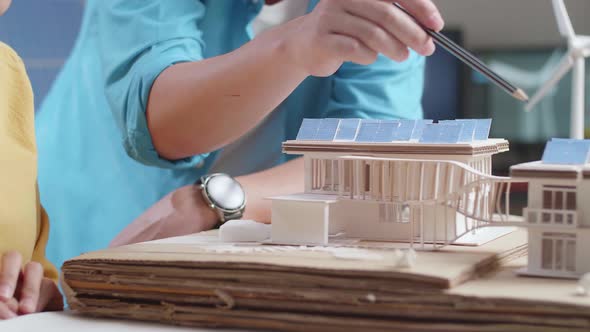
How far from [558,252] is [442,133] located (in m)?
0.15

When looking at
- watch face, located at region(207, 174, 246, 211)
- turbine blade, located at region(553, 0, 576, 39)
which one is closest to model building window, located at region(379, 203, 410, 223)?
watch face, located at region(207, 174, 246, 211)

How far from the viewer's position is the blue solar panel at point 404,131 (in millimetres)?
626

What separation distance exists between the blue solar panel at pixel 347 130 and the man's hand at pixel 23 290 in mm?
251

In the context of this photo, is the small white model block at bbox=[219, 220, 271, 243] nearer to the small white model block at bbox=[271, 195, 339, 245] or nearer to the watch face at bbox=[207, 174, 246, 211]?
the small white model block at bbox=[271, 195, 339, 245]

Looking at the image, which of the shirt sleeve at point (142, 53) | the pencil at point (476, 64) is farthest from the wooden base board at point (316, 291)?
the shirt sleeve at point (142, 53)

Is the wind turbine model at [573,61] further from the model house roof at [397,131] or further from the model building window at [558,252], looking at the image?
the model building window at [558,252]

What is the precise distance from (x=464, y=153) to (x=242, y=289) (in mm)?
200

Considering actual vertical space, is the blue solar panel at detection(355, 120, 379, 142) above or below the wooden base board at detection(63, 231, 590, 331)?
above

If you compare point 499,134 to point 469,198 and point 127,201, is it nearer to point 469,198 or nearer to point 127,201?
point 127,201

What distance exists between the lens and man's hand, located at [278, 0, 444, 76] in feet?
1.93

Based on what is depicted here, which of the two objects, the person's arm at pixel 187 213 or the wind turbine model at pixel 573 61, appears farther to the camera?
the wind turbine model at pixel 573 61

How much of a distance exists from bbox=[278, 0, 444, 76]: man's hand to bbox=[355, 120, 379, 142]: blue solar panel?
6cm

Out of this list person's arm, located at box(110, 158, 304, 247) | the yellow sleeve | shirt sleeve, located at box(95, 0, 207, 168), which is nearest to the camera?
the yellow sleeve

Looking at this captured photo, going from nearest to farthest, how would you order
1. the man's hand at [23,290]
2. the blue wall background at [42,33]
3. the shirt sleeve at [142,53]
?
1. the man's hand at [23,290]
2. the shirt sleeve at [142,53]
3. the blue wall background at [42,33]
